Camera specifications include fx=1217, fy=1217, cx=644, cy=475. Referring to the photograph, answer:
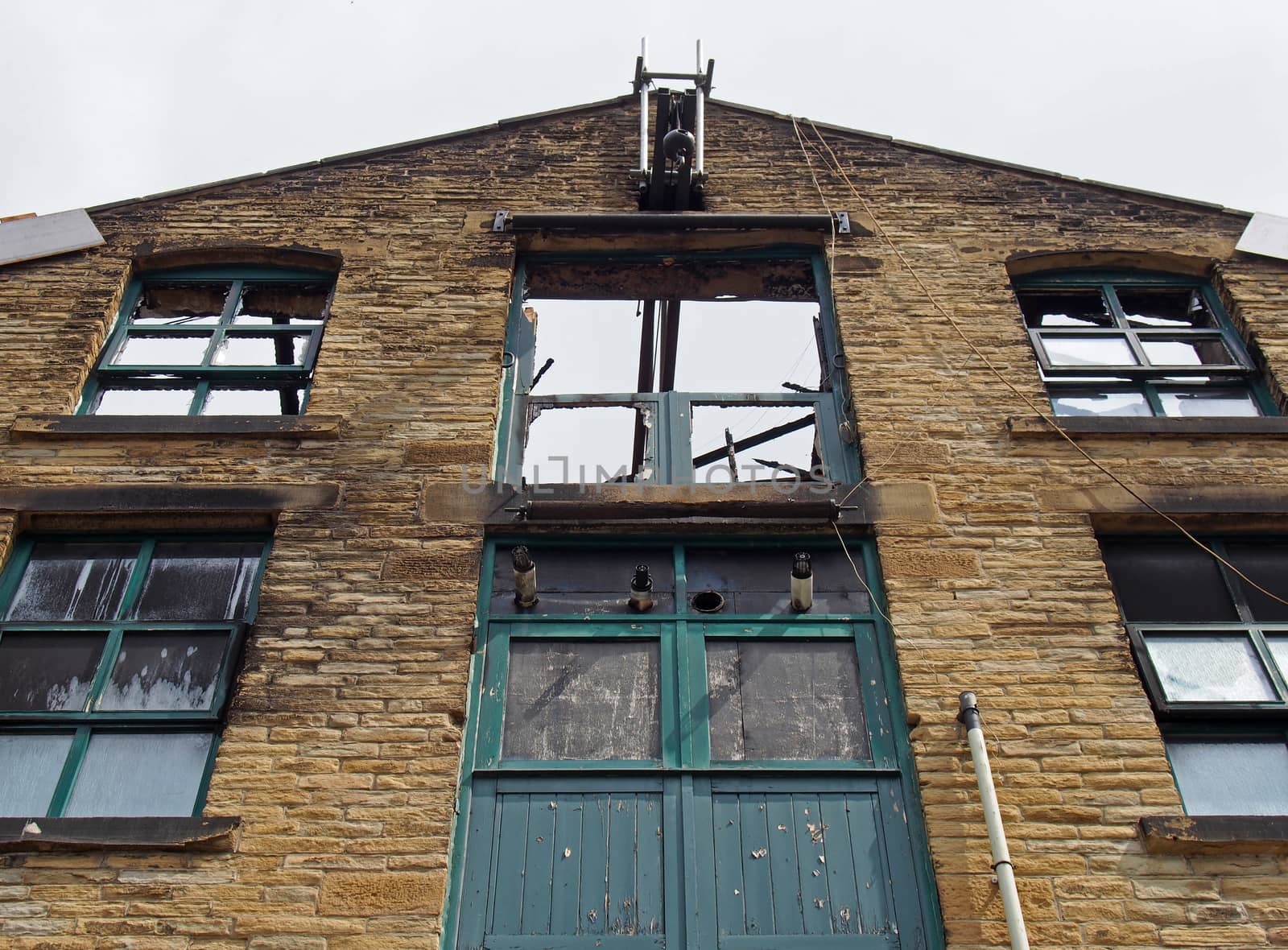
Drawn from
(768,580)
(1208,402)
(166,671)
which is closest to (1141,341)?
(1208,402)

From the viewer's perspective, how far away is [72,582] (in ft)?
23.0

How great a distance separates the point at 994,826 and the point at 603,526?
2.89 metres

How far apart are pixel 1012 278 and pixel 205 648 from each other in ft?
21.2

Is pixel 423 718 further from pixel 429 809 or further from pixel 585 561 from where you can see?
pixel 585 561

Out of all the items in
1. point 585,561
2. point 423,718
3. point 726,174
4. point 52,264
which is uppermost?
point 726,174

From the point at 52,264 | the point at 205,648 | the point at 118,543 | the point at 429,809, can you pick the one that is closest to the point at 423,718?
the point at 429,809

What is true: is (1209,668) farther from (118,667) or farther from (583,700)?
(118,667)

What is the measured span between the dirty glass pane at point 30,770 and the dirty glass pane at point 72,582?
32.2 inches

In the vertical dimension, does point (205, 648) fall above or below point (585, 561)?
Answer: below

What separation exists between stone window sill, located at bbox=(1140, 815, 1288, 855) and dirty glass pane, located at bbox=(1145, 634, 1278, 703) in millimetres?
919

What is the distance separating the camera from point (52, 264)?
916cm

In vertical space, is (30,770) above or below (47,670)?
below

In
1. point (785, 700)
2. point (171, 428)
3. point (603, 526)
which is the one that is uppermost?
point (171, 428)

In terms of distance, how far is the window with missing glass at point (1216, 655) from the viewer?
6.11m
